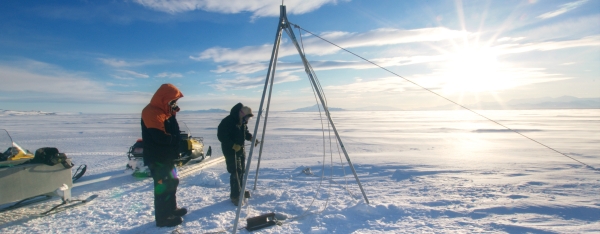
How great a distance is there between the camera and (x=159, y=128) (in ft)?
11.9

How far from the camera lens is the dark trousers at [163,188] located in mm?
3732

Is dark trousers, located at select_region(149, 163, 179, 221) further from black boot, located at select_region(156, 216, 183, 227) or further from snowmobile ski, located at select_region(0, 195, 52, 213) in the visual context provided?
snowmobile ski, located at select_region(0, 195, 52, 213)

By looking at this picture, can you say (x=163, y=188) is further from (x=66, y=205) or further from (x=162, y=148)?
(x=66, y=205)

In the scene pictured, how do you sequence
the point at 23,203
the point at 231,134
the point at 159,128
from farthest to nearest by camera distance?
the point at 231,134 → the point at 23,203 → the point at 159,128

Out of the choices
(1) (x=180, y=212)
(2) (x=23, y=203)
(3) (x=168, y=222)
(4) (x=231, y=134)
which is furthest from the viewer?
(4) (x=231, y=134)

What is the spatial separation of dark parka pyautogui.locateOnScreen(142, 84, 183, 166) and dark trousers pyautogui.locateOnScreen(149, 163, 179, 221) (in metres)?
0.09

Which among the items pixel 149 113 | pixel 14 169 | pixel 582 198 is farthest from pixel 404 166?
pixel 14 169

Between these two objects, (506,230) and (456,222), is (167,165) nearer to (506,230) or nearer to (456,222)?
(456,222)

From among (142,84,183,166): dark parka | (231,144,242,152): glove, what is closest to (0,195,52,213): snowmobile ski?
(142,84,183,166): dark parka

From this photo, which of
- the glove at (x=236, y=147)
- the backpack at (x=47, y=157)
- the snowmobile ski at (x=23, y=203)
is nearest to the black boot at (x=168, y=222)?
the glove at (x=236, y=147)

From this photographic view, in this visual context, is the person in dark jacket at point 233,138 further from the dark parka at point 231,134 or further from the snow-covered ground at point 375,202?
the snow-covered ground at point 375,202

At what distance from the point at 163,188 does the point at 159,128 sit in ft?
2.55

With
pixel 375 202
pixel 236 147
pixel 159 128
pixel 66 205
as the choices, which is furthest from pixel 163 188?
pixel 375 202

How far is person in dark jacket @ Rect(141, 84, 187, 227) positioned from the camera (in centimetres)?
363
